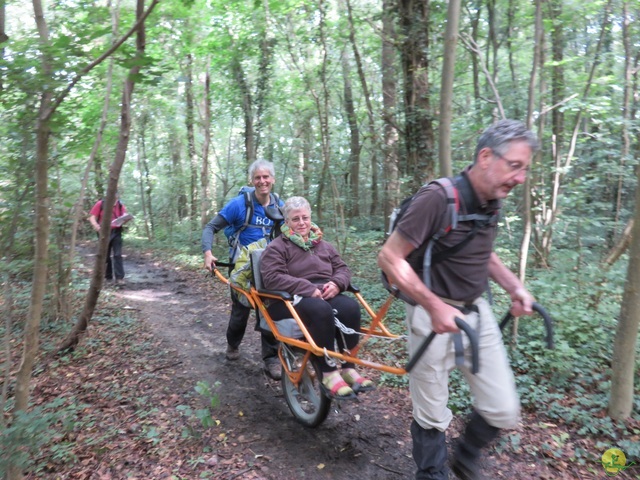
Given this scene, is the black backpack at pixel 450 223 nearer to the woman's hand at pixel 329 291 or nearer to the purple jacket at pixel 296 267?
the woman's hand at pixel 329 291

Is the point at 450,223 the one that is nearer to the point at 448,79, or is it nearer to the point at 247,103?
the point at 448,79

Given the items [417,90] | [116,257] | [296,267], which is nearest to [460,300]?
[296,267]

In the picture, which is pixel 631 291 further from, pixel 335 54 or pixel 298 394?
pixel 335 54

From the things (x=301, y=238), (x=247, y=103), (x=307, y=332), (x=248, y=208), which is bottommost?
(x=307, y=332)

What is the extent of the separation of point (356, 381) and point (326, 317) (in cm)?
56

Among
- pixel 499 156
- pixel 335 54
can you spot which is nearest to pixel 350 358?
pixel 499 156

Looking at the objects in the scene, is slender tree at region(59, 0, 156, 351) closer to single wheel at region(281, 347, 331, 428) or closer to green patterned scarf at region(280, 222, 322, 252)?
green patterned scarf at region(280, 222, 322, 252)

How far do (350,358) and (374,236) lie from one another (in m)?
10.1

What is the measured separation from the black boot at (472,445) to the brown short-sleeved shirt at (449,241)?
0.78 metres

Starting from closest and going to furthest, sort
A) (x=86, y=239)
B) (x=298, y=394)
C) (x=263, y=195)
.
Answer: (x=298, y=394) → (x=263, y=195) → (x=86, y=239)

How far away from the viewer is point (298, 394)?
427cm

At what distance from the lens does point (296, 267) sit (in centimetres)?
408

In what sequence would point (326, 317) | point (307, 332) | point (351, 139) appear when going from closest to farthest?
point (307, 332) < point (326, 317) < point (351, 139)

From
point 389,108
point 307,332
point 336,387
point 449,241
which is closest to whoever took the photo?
point 449,241
